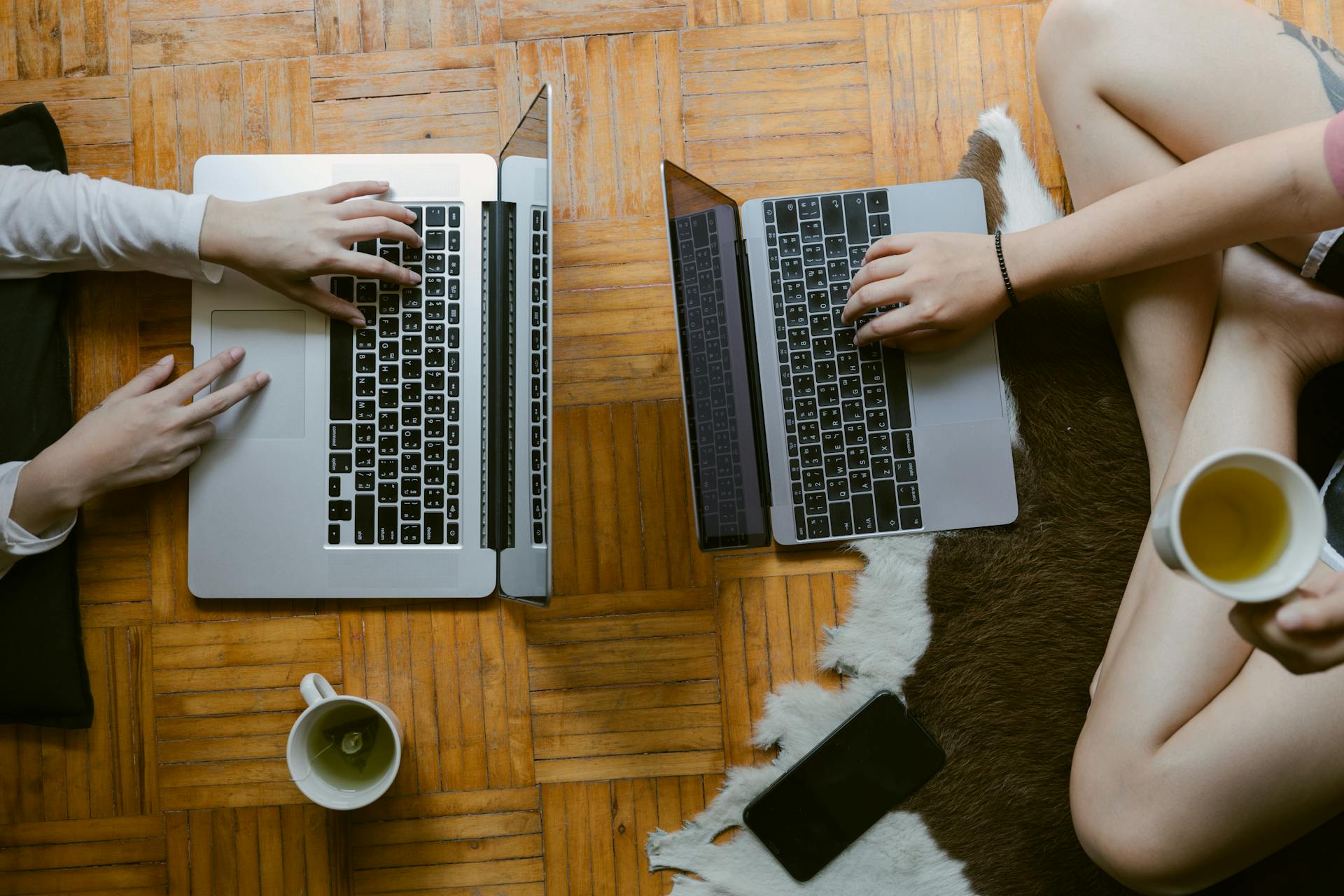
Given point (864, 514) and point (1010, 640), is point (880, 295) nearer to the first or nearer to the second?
point (864, 514)

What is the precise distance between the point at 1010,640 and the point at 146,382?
118 cm

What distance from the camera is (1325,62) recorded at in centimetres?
93

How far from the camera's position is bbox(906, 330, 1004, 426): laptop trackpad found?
1.05 metres

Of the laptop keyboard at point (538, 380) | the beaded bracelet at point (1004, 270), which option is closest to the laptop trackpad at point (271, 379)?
the laptop keyboard at point (538, 380)

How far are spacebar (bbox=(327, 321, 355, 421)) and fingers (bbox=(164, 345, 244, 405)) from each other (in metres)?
0.12

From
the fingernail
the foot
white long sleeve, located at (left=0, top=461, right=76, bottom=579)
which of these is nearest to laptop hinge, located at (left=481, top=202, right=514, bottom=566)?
white long sleeve, located at (left=0, top=461, right=76, bottom=579)

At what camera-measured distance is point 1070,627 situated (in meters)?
1.10

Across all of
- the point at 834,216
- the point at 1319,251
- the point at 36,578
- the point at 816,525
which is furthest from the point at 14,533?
the point at 1319,251

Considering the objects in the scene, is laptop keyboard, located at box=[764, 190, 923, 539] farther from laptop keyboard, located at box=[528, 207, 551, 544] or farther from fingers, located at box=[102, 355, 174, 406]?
fingers, located at box=[102, 355, 174, 406]

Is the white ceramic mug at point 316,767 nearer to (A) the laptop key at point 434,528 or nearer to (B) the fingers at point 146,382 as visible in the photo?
(A) the laptop key at point 434,528

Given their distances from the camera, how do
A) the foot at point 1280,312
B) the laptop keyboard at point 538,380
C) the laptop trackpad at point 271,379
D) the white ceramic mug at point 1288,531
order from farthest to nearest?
1. the laptop trackpad at point 271,379
2. the foot at point 1280,312
3. the laptop keyboard at point 538,380
4. the white ceramic mug at point 1288,531

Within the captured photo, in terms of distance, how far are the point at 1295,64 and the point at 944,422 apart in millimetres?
540

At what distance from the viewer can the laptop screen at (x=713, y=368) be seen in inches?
35.6

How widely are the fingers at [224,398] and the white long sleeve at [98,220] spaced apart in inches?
5.8
